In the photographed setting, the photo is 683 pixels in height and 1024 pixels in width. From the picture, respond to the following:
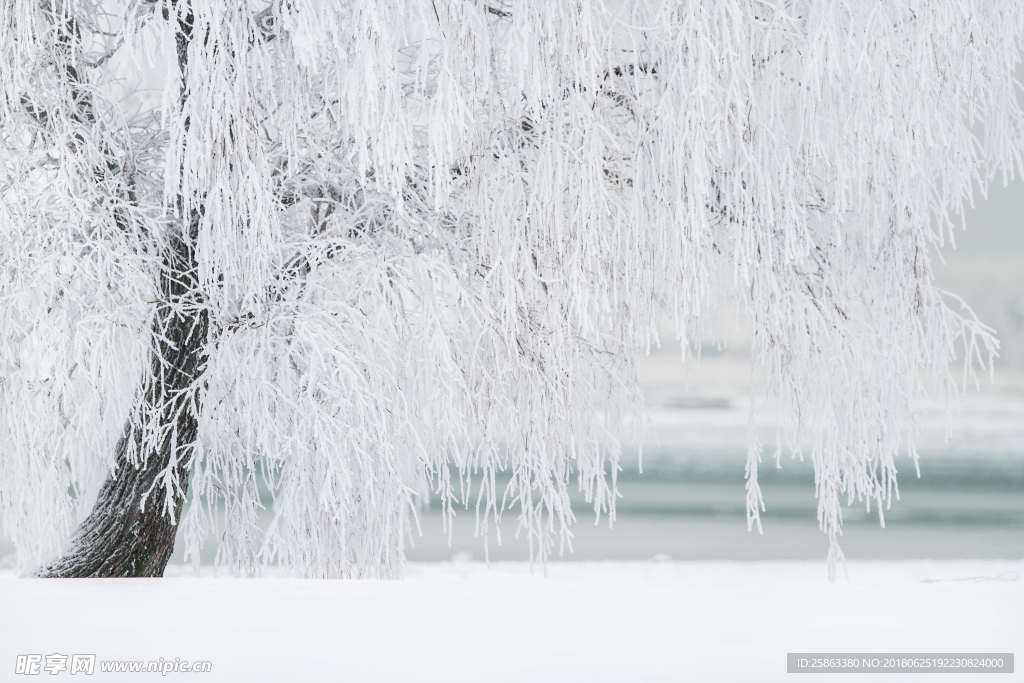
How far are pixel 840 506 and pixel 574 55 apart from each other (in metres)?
1.60

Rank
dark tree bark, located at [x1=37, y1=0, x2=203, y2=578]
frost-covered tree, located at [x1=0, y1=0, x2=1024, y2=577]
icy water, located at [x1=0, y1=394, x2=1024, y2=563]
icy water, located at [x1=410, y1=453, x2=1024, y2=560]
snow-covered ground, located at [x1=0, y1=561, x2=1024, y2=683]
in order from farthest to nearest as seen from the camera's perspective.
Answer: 1. icy water, located at [x1=410, y1=453, x2=1024, y2=560]
2. icy water, located at [x1=0, y1=394, x2=1024, y2=563]
3. dark tree bark, located at [x1=37, y1=0, x2=203, y2=578]
4. frost-covered tree, located at [x1=0, y1=0, x2=1024, y2=577]
5. snow-covered ground, located at [x1=0, y1=561, x2=1024, y2=683]

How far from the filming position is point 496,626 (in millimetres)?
2688

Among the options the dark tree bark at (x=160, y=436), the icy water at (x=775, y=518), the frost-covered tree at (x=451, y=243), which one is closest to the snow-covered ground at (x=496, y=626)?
the frost-covered tree at (x=451, y=243)

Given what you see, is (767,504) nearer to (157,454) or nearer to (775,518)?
(157,454)

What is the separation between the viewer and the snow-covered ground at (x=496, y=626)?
8.55 feet

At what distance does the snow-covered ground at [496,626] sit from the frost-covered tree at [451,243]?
0.35 meters

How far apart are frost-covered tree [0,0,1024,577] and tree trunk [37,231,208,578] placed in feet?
0.03

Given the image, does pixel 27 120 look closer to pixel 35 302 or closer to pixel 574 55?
pixel 35 302

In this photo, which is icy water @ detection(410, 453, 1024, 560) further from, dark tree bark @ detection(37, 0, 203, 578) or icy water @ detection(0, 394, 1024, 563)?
dark tree bark @ detection(37, 0, 203, 578)

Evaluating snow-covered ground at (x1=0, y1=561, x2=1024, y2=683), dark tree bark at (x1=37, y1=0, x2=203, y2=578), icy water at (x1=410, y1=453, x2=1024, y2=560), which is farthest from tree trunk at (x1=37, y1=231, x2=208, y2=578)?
icy water at (x1=410, y1=453, x2=1024, y2=560)

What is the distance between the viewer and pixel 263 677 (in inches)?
102

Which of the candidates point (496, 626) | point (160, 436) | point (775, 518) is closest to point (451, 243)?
point (160, 436)

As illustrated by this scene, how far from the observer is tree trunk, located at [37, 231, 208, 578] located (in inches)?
127

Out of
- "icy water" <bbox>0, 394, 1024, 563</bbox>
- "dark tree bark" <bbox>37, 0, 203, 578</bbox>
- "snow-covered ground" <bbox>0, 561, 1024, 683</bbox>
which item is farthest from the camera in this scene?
"icy water" <bbox>0, 394, 1024, 563</bbox>
